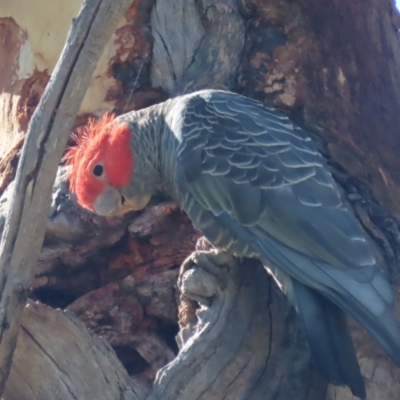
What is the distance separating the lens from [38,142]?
96.1 inches

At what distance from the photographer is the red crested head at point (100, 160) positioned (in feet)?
10.7

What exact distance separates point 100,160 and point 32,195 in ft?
2.96

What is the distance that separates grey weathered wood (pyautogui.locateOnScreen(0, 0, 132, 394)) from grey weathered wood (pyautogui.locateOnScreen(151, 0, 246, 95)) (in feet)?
3.85

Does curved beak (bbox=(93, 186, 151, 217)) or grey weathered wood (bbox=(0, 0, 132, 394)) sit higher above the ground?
grey weathered wood (bbox=(0, 0, 132, 394))

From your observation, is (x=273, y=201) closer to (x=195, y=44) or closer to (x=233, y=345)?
(x=233, y=345)

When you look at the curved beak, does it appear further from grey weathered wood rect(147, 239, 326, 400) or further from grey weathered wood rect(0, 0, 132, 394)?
grey weathered wood rect(0, 0, 132, 394)

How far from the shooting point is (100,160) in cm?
332

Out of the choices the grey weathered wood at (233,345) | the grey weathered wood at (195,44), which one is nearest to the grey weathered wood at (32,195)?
the grey weathered wood at (233,345)

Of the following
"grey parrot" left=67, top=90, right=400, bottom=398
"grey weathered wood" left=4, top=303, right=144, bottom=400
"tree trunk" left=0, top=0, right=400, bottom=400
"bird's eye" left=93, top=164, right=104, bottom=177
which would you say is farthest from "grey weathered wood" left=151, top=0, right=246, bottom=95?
"grey weathered wood" left=4, top=303, right=144, bottom=400

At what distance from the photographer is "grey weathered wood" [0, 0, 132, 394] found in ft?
7.93

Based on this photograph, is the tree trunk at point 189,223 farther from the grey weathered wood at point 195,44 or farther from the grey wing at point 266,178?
the grey wing at point 266,178

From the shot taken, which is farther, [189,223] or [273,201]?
[189,223]

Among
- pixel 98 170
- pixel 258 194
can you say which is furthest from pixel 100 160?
pixel 258 194

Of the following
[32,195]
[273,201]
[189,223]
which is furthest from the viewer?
[189,223]
